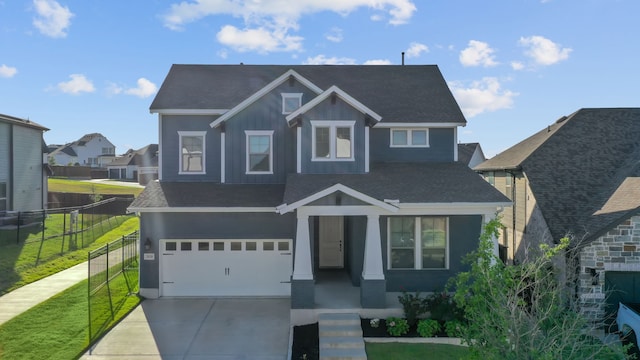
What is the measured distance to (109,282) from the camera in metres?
14.0

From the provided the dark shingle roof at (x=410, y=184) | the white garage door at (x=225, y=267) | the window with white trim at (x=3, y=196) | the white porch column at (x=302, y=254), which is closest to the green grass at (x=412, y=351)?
the white porch column at (x=302, y=254)

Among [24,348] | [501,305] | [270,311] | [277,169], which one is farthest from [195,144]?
[501,305]

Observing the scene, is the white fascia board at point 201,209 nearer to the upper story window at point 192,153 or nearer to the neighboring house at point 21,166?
the upper story window at point 192,153

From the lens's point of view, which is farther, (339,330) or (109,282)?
(109,282)

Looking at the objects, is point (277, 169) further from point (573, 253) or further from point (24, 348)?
point (573, 253)

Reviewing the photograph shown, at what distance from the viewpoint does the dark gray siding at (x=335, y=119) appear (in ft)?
45.3

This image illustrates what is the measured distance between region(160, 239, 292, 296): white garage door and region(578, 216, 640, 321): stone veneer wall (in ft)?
30.0

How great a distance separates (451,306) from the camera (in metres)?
10.7

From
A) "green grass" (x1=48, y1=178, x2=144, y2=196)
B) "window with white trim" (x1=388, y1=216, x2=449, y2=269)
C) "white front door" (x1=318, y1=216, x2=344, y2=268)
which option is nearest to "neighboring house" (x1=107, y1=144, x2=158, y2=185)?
"green grass" (x1=48, y1=178, x2=144, y2=196)

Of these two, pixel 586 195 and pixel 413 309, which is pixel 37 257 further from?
pixel 586 195

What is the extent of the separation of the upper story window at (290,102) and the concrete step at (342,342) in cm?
865

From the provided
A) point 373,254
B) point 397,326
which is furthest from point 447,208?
point 397,326

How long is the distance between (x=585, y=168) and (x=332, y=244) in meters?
10.00

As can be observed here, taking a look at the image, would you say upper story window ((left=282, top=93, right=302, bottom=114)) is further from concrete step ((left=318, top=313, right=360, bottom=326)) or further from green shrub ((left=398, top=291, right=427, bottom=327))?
green shrub ((left=398, top=291, right=427, bottom=327))
